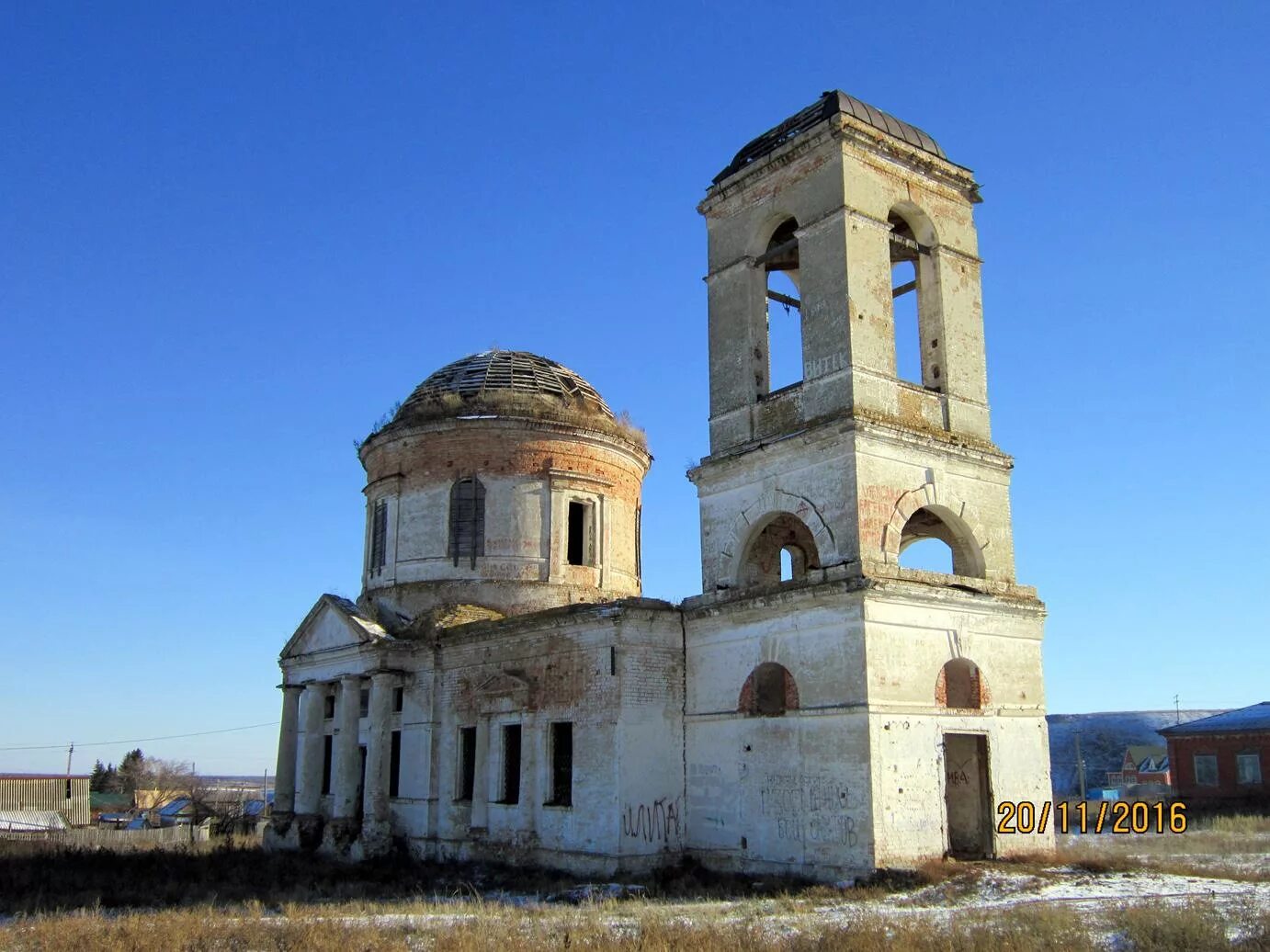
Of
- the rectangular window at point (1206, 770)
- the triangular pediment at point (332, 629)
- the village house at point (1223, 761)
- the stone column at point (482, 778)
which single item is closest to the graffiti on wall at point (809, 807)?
the stone column at point (482, 778)

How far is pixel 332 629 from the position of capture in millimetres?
22438

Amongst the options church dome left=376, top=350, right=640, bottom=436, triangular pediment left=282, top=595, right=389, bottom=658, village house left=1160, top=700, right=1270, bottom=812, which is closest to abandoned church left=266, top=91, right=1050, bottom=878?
triangular pediment left=282, top=595, right=389, bottom=658

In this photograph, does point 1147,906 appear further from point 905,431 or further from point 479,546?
point 479,546

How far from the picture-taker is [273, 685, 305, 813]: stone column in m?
22.9

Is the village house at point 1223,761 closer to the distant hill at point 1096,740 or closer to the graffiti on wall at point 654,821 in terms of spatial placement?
the distant hill at point 1096,740

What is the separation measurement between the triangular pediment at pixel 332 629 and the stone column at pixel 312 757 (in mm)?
940

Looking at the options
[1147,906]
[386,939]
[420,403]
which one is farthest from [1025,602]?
[420,403]

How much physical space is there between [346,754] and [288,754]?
9.93 ft

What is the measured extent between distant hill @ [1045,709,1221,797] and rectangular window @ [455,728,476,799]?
41253 mm

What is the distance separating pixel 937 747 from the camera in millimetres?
14609

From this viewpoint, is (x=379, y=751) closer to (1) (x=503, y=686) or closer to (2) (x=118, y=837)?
Answer: (1) (x=503, y=686)

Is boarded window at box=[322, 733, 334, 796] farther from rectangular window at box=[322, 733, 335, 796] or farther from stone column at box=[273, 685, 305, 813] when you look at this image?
stone column at box=[273, 685, 305, 813]

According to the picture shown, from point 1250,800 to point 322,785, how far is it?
27.8 m

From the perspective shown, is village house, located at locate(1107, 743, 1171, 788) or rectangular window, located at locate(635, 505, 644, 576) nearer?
rectangular window, located at locate(635, 505, 644, 576)
